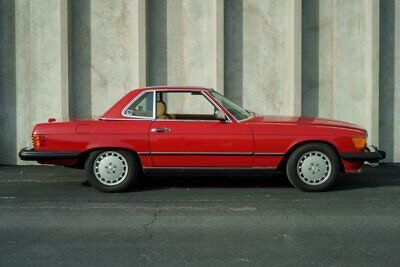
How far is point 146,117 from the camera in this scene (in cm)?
841

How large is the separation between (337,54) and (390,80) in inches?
45.0

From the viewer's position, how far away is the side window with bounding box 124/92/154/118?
844 centimetres

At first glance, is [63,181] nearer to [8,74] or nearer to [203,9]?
[8,74]

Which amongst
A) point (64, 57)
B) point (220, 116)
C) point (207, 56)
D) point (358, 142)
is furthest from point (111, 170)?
point (207, 56)

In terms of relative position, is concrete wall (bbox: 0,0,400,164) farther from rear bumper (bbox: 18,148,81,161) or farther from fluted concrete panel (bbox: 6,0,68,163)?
rear bumper (bbox: 18,148,81,161)

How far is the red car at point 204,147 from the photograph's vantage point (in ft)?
27.0

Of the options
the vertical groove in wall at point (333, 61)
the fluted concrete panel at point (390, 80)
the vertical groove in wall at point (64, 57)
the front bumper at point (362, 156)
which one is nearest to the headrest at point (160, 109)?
the front bumper at point (362, 156)

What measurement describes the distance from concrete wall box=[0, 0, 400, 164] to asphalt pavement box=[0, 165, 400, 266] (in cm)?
268

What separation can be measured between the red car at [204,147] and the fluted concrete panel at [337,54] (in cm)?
373

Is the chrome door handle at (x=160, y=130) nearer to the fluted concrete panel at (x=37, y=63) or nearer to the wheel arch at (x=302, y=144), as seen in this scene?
Result: the wheel arch at (x=302, y=144)

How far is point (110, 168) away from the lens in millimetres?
8297

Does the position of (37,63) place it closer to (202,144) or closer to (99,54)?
(99,54)

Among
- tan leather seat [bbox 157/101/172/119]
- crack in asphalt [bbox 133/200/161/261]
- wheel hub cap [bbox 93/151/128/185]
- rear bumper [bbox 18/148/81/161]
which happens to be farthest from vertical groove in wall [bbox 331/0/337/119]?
crack in asphalt [bbox 133/200/161/261]

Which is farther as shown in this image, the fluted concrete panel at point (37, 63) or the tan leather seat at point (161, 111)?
the fluted concrete panel at point (37, 63)
